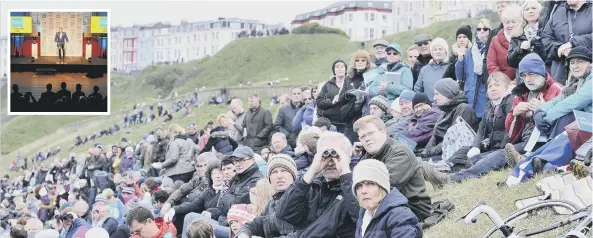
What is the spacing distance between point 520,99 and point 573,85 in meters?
0.87

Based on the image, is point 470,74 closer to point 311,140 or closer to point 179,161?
point 311,140

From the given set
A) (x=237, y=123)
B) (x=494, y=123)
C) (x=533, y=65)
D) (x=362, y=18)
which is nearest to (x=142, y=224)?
(x=494, y=123)

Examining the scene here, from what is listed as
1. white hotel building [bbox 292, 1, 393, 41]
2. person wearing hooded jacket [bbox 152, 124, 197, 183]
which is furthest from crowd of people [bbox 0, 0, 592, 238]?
white hotel building [bbox 292, 1, 393, 41]

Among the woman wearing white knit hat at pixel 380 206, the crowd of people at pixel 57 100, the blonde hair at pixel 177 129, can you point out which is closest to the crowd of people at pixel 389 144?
the woman wearing white knit hat at pixel 380 206

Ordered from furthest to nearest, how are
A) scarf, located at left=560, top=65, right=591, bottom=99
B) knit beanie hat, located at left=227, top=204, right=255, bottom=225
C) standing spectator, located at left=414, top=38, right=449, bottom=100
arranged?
standing spectator, located at left=414, top=38, right=449, bottom=100, scarf, located at left=560, top=65, right=591, bottom=99, knit beanie hat, located at left=227, top=204, right=255, bottom=225

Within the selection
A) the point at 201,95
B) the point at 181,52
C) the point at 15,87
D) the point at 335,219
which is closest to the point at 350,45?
the point at 201,95

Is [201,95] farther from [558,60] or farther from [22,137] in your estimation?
[558,60]

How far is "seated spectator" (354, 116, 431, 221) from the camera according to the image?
8.23 metres

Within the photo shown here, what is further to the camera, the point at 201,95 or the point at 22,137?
the point at 22,137

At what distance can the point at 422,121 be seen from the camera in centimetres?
1273

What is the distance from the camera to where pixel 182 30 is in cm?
14475

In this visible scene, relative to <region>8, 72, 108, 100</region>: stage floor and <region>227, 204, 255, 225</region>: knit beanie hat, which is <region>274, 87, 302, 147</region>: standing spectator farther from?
<region>227, 204, 255, 225</region>: knit beanie hat

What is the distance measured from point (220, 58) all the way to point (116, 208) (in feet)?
305

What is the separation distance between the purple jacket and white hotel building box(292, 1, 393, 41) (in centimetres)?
10632
